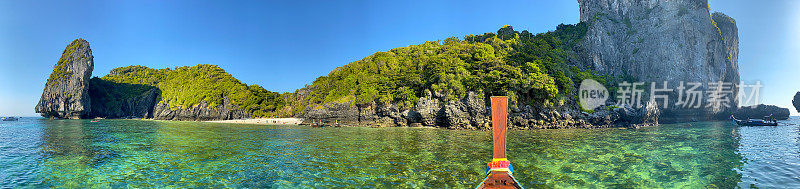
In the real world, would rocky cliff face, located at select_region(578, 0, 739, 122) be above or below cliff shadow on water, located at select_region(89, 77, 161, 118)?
above

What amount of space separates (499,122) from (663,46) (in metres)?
98.0

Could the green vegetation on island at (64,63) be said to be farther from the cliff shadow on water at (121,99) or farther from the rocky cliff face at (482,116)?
the rocky cliff face at (482,116)

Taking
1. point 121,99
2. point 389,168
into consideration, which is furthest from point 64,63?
point 389,168

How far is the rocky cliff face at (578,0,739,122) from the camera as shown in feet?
251

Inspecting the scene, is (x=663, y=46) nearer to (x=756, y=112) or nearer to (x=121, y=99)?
(x=756, y=112)

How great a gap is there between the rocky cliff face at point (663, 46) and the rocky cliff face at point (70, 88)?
165m

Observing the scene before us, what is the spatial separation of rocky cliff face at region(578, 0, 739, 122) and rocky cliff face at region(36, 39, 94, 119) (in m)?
165

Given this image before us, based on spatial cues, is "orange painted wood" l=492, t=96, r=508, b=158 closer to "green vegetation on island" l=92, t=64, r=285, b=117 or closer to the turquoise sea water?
the turquoise sea water

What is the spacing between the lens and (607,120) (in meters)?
54.0

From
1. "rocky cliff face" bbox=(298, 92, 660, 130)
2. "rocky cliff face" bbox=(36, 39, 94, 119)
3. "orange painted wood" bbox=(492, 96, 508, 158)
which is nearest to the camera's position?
"orange painted wood" bbox=(492, 96, 508, 158)

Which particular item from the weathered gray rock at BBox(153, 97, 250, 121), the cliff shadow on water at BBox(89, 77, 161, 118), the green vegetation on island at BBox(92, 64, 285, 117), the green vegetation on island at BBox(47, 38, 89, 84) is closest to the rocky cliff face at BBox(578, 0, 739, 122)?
the green vegetation on island at BBox(92, 64, 285, 117)

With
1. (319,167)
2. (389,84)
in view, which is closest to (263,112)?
(389,84)

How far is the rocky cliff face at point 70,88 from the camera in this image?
332ft

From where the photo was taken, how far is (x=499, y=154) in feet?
28.7
